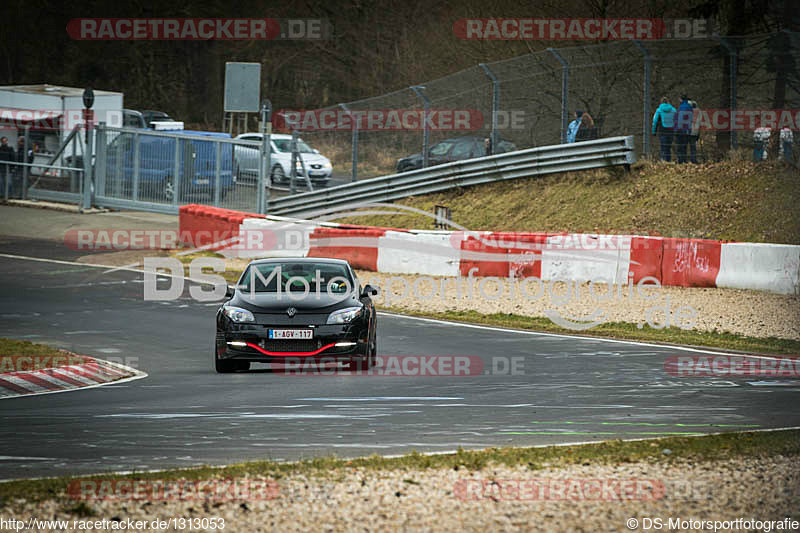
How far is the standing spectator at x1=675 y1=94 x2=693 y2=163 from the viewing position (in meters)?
23.2

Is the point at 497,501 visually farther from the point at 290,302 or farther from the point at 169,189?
the point at 169,189

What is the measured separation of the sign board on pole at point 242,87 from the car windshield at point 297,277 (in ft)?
47.9

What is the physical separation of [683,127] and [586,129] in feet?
8.13

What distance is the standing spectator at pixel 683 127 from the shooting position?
23.2 m

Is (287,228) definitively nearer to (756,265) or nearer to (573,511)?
(756,265)

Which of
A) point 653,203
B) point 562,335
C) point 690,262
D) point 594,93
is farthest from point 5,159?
point 562,335

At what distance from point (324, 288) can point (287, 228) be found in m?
10.2

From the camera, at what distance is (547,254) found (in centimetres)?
1956

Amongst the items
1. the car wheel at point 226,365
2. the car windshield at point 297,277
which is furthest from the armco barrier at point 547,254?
the car wheel at point 226,365

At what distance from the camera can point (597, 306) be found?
1766 cm

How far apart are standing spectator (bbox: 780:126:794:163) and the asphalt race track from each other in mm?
9893

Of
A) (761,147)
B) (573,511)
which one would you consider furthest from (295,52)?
(573,511)

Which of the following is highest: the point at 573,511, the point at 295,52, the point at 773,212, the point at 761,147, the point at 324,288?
the point at 295,52

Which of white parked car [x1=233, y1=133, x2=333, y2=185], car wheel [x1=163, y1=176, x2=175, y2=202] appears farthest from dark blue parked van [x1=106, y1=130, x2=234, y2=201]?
white parked car [x1=233, y1=133, x2=333, y2=185]
